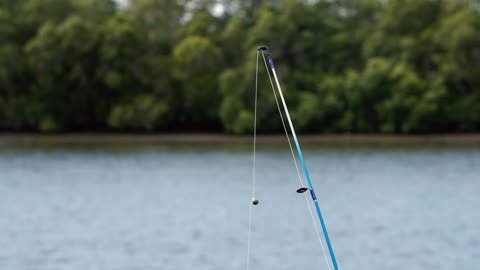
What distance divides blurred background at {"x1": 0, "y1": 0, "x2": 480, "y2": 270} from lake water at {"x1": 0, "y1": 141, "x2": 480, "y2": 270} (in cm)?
27

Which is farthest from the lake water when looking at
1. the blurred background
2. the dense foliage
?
the dense foliage

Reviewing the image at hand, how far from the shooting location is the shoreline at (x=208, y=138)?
194 feet

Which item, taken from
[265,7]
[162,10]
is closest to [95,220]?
[265,7]

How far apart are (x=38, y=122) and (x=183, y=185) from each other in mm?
33046

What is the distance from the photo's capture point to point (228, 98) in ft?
210

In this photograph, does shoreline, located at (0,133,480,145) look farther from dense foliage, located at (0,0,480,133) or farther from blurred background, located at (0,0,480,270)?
dense foliage, located at (0,0,480,133)

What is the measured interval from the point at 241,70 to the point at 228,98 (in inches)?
109

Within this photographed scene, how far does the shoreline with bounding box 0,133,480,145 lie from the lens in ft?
194

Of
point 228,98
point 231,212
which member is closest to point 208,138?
point 228,98

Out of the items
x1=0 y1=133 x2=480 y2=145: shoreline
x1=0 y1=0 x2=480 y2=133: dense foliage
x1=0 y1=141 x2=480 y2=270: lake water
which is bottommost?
x1=0 y1=141 x2=480 y2=270: lake water

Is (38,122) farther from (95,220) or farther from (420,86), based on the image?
(95,220)

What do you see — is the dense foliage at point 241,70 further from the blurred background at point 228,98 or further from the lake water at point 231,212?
the lake water at point 231,212

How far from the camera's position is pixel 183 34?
232 feet

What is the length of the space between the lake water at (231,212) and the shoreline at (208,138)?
10.5 metres
